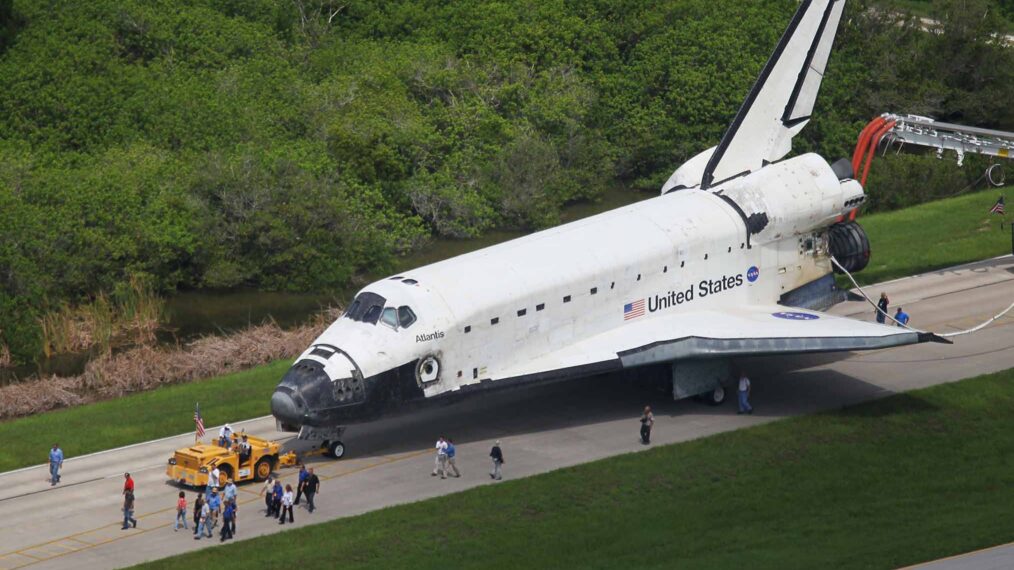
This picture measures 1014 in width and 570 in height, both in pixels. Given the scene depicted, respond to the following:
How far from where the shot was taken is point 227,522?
39.0 metres

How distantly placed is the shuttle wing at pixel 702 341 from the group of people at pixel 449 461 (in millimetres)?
2973

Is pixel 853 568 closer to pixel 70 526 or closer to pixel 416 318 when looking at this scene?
pixel 416 318

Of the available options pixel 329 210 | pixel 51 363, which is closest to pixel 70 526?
pixel 51 363

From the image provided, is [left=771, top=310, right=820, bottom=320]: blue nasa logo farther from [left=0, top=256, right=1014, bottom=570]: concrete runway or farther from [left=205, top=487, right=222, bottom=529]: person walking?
[left=205, top=487, right=222, bottom=529]: person walking

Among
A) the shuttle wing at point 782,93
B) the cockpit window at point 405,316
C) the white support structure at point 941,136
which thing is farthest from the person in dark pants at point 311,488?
the white support structure at point 941,136

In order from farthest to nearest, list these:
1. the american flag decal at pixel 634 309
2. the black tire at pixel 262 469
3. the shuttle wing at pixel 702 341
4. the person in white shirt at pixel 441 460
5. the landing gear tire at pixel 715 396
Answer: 1. the landing gear tire at pixel 715 396
2. the american flag decal at pixel 634 309
3. the shuttle wing at pixel 702 341
4. the black tire at pixel 262 469
5. the person in white shirt at pixel 441 460

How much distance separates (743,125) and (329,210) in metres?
21.7

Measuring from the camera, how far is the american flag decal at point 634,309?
4650 centimetres

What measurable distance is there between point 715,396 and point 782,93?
11.3 meters

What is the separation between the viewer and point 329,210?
66188 millimetres

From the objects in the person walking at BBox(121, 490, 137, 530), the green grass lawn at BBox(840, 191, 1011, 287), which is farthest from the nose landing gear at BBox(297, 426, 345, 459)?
the green grass lawn at BBox(840, 191, 1011, 287)

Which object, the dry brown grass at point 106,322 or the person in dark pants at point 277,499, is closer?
the person in dark pants at point 277,499

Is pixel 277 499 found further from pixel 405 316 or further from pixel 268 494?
pixel 405 316

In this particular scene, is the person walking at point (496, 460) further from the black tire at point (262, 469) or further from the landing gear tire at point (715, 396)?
the landing gear tire at point (715, 396)
